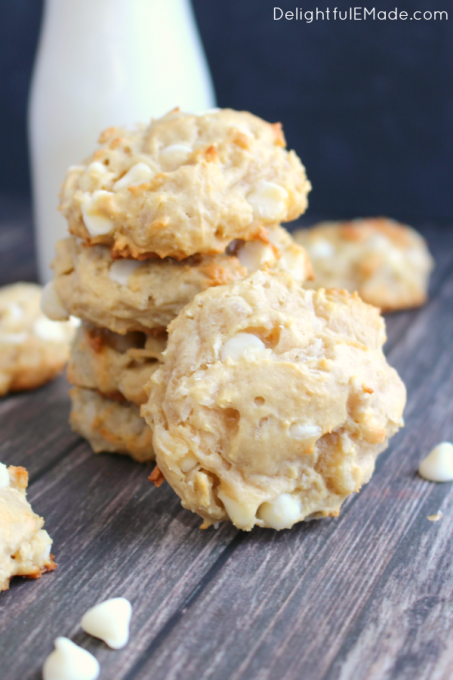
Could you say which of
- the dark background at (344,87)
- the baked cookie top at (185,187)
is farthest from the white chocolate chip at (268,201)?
the dark background at (344,87)

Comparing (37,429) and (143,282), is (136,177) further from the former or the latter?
(37,429)

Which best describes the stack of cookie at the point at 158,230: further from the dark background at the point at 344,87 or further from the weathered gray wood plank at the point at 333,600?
the dark background at the point at 344,87

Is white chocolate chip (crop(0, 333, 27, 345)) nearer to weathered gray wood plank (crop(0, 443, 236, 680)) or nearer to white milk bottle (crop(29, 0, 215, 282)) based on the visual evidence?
weathered gray wood plank (crop(0, 443, 236, 680))

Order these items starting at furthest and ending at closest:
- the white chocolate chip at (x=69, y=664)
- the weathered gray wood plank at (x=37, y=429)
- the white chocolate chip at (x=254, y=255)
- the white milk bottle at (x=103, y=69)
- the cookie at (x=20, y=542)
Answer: the white milk bottle at (x=103, y=69) → the weathered gray wood plank at (x=37, y=429) → the white chocolate chip at (x=254, y=255) → the cookie at (x=20, y=542) → the white chocolate chip at (x=69, y=664)

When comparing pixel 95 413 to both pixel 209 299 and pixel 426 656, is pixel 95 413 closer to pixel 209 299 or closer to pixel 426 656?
pixel 209 299

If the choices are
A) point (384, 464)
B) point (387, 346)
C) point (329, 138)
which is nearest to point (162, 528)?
point (384, 464)

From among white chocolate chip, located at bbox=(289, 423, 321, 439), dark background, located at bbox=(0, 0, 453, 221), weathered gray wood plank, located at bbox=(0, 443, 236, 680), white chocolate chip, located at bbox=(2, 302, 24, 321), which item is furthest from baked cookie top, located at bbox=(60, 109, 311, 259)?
dark background, located at bbox=(0, 0, 453, 221)
